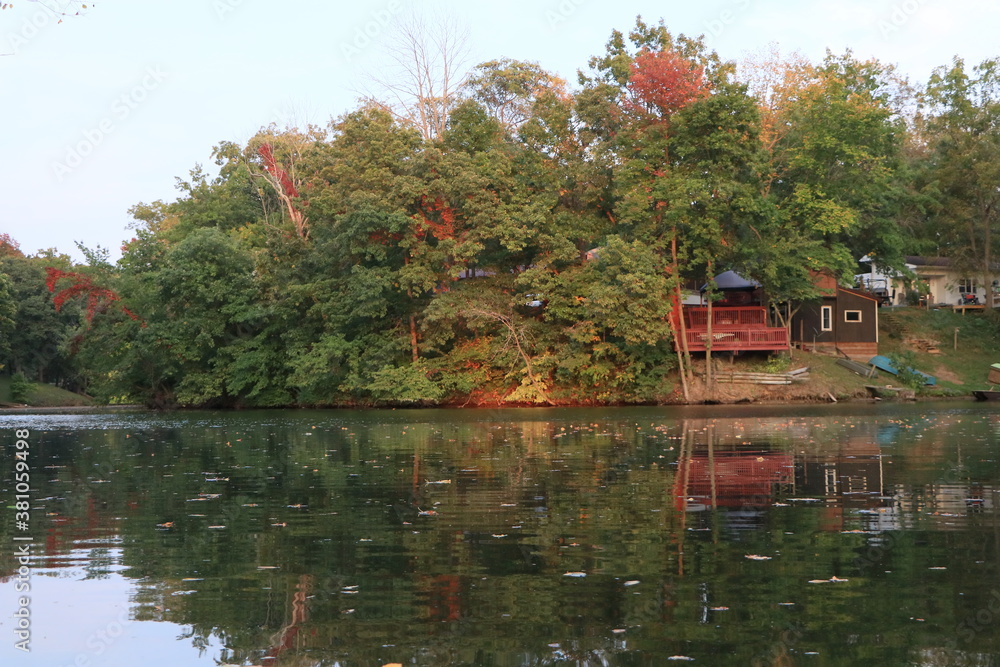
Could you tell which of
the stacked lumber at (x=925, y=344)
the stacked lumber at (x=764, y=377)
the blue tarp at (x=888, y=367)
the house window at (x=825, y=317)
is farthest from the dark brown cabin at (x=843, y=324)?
the stacked lumber at (x=764, y=377)


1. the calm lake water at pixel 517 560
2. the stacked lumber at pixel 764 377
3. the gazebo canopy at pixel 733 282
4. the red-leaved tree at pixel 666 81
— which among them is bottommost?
the calm lake water at pixel 517 560

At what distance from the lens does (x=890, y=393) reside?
46.8 metres

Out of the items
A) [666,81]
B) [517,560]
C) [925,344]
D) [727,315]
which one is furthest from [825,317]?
[517,560]

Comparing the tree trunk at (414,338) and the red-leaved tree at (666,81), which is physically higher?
the red-leaved tree at (666,81)

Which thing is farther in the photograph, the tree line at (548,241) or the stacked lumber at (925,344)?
the stacked lumber at (925,344)

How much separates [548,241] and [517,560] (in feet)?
133

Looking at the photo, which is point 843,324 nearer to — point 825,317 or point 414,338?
point 825,317

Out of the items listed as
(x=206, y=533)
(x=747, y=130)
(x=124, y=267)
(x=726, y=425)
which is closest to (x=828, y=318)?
(x=747, y=130)

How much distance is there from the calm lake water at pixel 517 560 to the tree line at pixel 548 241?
88.8ft

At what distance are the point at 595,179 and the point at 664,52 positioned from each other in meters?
7.36

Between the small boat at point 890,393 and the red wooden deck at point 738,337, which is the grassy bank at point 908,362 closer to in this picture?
the small boat at point 890,393

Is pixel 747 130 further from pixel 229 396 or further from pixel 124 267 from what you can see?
pixel 124 267

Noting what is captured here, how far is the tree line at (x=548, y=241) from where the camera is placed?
47281mm

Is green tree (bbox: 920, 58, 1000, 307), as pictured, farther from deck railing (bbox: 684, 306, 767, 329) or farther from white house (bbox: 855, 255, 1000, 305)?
deck railing (bbox: 684, 306, 767, 329)
